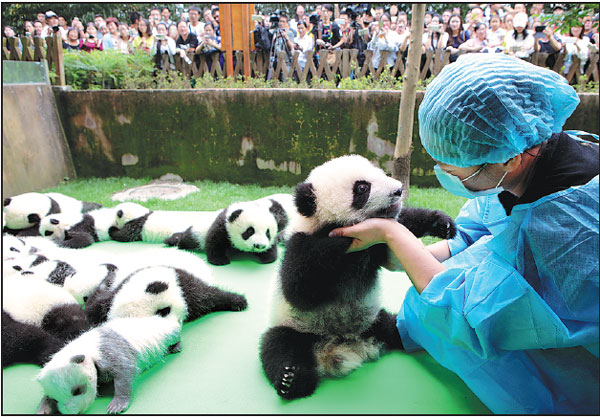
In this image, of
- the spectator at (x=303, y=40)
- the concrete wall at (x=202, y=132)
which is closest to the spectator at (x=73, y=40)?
the concrete wall at (x=202, y=132)

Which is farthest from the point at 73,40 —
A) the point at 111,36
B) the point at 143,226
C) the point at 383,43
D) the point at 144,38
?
the point at 143,226

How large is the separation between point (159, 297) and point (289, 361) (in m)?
0.75

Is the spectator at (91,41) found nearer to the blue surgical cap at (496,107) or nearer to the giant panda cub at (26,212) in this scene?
the giant panda cub at (26,212)

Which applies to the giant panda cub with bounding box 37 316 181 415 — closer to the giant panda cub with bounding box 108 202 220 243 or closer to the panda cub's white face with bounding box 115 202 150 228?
the giant panda cub with bounding box 108 202 220 243

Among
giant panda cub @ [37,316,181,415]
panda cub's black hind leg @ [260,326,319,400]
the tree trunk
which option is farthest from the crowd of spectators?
giant panda cub @ [37,316,181,415]

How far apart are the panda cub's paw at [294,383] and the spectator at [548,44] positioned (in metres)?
5.75

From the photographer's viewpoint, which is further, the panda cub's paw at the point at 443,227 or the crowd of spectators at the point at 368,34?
the crowd of spectators at the point at 368,34

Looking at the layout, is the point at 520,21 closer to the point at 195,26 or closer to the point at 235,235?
the point at 195,26

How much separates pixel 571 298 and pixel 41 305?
2098 mm

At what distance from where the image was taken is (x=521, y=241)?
1194mm

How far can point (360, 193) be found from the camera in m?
1.64

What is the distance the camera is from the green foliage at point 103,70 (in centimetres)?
630

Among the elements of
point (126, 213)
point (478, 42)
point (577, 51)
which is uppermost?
point (478, 42)

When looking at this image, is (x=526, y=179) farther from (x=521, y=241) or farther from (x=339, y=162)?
(x=339, y=162)
